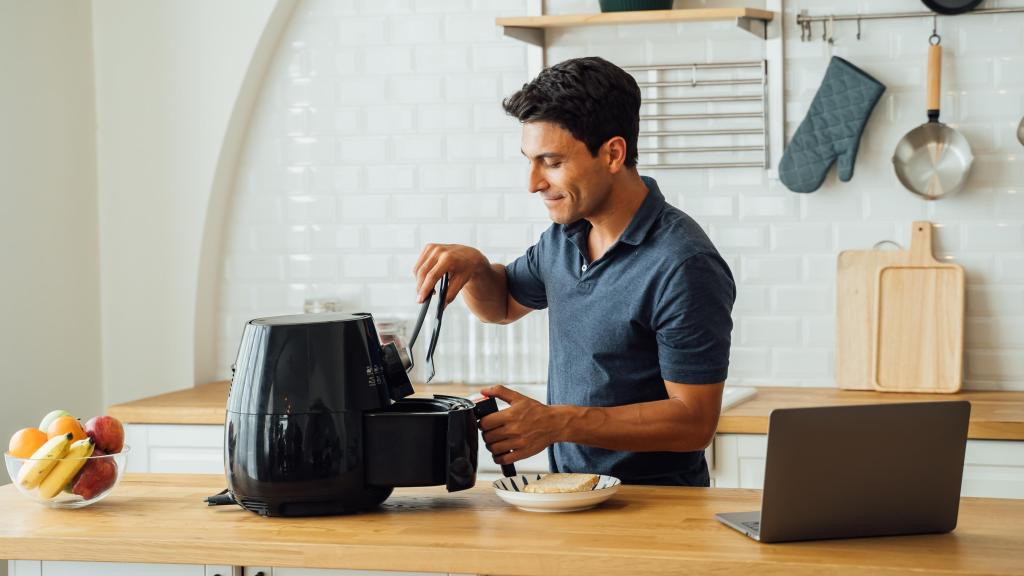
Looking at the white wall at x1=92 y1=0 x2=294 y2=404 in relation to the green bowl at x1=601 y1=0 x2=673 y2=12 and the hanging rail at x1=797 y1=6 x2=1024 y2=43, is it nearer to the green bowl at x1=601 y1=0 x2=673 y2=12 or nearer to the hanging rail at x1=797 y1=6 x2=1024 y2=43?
the green bowl at x1=601 y1=0 x2=673 y2=12

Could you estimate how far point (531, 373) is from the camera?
13.2ft

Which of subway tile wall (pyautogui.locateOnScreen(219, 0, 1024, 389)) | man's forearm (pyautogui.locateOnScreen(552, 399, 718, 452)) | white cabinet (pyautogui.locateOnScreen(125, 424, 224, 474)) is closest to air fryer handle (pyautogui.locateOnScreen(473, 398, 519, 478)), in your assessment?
man's forearm (pyautogui.locateOnScreen(552, 399, 718, 452))

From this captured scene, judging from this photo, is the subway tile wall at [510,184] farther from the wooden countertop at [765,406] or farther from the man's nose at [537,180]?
the man's nose at [537,180]

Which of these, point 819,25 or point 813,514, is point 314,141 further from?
point 813,514

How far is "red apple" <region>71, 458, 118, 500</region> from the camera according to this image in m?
2.10

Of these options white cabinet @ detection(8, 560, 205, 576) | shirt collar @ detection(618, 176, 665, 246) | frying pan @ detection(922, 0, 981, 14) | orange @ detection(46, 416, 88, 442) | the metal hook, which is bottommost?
white cabinet @ detection(8, 560, 205, 576)

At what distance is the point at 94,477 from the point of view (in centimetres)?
210

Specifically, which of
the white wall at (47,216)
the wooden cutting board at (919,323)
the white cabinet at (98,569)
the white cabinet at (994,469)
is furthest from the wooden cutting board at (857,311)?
the white wall at (47,216)

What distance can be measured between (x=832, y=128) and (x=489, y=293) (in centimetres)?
152

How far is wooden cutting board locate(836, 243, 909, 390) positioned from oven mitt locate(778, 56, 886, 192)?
27 cm

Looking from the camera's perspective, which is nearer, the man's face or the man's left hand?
the man's left hand

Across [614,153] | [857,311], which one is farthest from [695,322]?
[857,311]

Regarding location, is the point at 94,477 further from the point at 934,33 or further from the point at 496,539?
the point at 934,33

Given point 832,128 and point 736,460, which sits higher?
point 832,128
